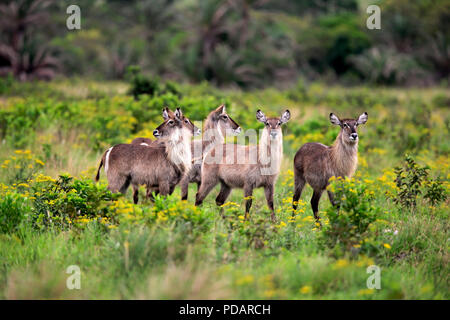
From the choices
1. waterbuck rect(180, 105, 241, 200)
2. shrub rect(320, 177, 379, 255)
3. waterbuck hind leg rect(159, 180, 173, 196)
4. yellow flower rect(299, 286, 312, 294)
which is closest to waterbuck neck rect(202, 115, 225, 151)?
waterbuck rect(180, 105, 241, 200)

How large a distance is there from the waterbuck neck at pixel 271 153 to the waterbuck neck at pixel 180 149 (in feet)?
3.27

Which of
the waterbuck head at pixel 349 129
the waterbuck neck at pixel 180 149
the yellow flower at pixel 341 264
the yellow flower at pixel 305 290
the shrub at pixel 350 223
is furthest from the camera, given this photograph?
the waterbuck neck at pixel 180 149

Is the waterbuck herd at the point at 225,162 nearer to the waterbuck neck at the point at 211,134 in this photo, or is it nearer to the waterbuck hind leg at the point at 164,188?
the waterbuck hind leg at the point at 164,188

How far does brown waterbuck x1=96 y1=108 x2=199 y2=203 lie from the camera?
7020mm

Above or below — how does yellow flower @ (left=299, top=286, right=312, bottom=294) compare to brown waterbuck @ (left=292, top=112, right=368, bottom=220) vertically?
below

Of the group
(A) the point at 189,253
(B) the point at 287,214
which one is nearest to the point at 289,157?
(B) the point at 287,214

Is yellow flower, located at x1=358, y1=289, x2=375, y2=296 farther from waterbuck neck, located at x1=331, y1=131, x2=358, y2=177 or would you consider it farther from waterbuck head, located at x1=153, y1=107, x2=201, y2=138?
waterbuck head, located at x1=153, y1=107, x2=201, y2=138

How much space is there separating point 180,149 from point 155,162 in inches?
15.1

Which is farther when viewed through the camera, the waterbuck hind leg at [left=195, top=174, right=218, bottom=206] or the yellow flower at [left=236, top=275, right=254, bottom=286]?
the waterbuck hind leg at [left=195, top=174, right=218, bottom=206]

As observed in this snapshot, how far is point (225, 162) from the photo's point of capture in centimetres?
729

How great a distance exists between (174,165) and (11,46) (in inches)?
732

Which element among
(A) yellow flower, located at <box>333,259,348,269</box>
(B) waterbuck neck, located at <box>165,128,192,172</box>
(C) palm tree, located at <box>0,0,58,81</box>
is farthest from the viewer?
(C) palm tree, located at <box>0,0,58,81</box>

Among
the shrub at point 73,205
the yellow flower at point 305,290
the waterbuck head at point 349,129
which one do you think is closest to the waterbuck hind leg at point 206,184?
the shrub at point 73,205

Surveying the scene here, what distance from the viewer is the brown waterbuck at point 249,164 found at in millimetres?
7066
